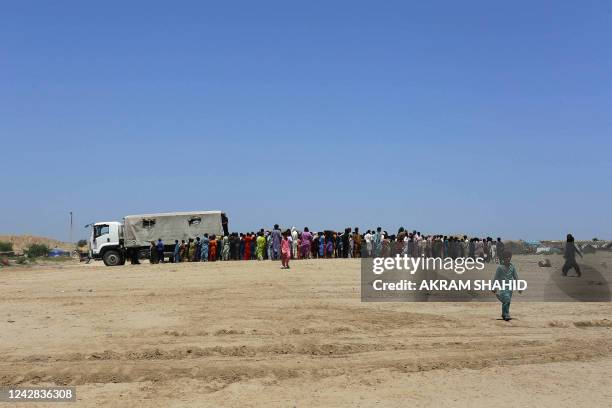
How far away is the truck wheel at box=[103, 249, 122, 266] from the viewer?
33750 mm

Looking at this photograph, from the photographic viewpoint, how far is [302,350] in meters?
11.2

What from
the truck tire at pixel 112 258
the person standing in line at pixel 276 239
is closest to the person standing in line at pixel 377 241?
the person standing in line at pixel 276 239

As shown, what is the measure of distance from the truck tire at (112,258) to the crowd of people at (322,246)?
212 cm

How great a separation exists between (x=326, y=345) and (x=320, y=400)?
9.96ft

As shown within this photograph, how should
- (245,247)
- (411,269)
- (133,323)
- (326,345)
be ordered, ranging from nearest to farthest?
1. (326,345)
2. (133,323)
3. (411,269)
4. (245,247)

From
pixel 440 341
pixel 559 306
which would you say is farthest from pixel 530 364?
pixel 559 306

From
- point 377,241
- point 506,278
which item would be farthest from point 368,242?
point 506,278

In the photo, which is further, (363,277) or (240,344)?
(363,277)

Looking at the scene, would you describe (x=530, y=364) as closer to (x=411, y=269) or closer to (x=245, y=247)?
(x=411, y=269)

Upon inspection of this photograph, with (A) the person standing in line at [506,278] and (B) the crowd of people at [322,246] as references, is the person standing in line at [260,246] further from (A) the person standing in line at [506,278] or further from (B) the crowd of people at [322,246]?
(A) the person standing in line at [506,278]

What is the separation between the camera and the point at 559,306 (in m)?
16.8

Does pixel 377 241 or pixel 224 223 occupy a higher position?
pixel 224 223

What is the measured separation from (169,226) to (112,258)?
3443 mm

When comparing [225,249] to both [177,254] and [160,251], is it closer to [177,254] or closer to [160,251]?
[177,254]
